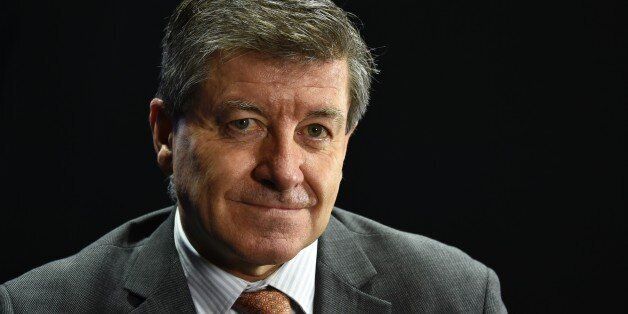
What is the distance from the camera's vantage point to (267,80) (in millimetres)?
3062

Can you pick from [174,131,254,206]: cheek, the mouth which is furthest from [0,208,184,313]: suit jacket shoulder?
the mouth

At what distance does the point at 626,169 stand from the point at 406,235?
1.22m

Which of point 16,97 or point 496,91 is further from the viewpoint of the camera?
point 496,91

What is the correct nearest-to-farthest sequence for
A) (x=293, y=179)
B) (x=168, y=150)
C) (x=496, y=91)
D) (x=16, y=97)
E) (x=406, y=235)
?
(x=293, y=179)
(x=168, y=150)
(x=406, y=235)
(x=16, y=97)
(x=496, y=91)

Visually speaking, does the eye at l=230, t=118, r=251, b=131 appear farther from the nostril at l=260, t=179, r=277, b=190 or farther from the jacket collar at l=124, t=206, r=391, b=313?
the jacket collar at l=124, t=206, r=391, b=313

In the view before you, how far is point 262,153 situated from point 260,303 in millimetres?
517

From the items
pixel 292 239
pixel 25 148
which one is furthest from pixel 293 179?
pixel 25 148

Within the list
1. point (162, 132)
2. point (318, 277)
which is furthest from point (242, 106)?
point (318, 277)

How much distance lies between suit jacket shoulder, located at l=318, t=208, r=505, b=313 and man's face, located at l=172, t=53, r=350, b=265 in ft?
1.54

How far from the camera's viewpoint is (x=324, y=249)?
141 inches

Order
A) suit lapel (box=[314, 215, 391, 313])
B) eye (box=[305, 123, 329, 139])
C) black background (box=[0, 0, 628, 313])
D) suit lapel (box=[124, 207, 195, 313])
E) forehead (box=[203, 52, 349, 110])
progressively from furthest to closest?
black background (box=[0, 0, 628, 313]), suit lapel (box=[314, 215, 391, 313]), suit lapel (box=[124, 207, 195, 313]), eye (box=[305, 123, 329, 139]), forehead (box=[203, 52, 349, 110])

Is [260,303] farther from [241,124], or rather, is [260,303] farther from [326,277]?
A: [241,124]

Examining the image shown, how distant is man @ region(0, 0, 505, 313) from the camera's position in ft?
10.1

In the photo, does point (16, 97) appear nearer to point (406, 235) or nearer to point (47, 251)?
point (47, 251)
